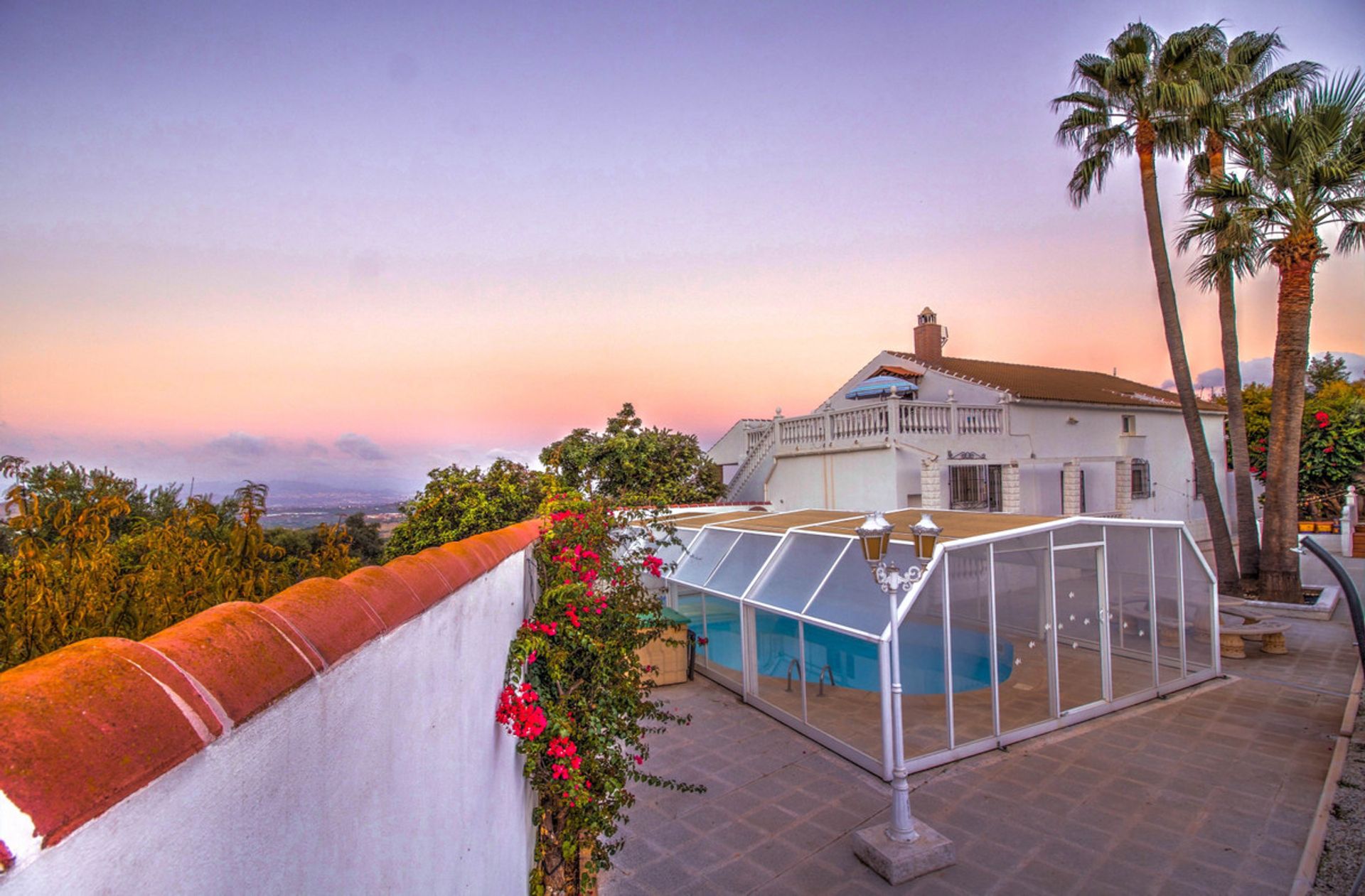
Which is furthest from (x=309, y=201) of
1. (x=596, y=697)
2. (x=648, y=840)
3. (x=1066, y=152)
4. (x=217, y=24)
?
(x=1066, y=152)

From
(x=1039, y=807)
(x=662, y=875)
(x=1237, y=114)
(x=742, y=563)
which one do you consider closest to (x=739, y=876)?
(x=662, y=875)

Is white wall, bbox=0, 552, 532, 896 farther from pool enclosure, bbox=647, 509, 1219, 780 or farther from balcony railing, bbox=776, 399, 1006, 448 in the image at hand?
balcony railing, bbox=776, 399, 1006, 448

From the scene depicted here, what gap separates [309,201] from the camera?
27.6ft

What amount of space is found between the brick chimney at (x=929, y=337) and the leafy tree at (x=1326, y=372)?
32259mm

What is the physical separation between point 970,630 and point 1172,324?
11.4m

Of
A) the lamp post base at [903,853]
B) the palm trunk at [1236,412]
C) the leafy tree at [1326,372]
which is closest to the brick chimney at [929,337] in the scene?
the palm trunk at [1236,412]

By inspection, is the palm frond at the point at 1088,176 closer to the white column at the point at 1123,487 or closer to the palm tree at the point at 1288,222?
the palm tree at the point at 1288,222

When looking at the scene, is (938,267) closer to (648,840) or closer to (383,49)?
(383,49)

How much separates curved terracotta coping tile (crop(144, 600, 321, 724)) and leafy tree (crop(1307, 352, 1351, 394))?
53.0 metres

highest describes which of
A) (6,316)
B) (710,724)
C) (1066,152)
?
(1066,152)

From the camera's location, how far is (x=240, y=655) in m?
1.13

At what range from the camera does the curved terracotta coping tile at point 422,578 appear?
214 centimetres

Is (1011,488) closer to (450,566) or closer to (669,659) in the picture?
(669,659)

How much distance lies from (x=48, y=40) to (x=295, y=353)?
18.0 ft
